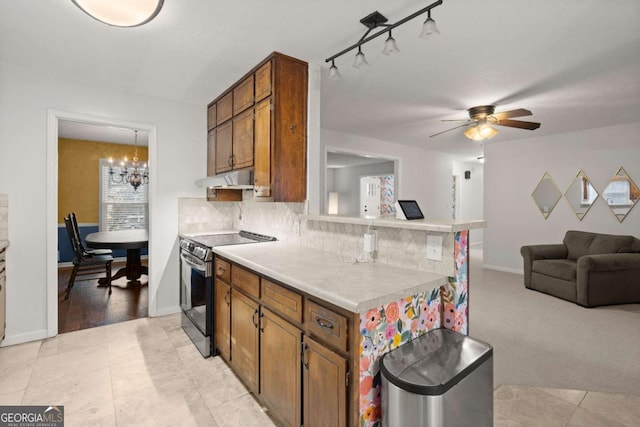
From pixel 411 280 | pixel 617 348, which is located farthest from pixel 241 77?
pixel 617 348

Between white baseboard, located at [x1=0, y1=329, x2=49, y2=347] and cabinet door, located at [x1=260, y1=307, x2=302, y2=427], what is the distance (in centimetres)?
244

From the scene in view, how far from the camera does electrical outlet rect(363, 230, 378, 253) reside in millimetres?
1947

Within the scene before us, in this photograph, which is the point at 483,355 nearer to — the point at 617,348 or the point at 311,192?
the point at 311,192

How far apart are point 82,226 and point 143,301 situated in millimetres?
3243

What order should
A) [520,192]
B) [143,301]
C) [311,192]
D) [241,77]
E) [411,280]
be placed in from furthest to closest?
[520,192]
[143,301]
[241,77]
[311,192]
[411,280]

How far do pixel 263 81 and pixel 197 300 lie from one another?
1.97 meters

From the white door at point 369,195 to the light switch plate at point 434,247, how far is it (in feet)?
24.7

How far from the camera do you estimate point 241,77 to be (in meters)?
2.94

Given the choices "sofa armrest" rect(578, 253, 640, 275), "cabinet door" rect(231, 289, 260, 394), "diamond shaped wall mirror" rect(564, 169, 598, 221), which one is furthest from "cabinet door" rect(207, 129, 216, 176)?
"diamond shaped wall mirror" rect(564, 169, 598, 221)

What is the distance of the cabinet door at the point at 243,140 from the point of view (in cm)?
282

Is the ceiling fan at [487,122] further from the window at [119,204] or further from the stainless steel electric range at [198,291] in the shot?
the window at [119,204]

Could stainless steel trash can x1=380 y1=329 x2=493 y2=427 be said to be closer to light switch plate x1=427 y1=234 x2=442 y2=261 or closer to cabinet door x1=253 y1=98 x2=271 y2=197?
light switch plate x1=427 y1=234 x2=442 y2=261

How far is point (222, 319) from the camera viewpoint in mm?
2451

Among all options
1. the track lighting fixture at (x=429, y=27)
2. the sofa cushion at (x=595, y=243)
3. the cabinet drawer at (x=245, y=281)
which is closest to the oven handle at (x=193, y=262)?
the cabinet drawer at (x=245, y=281)
